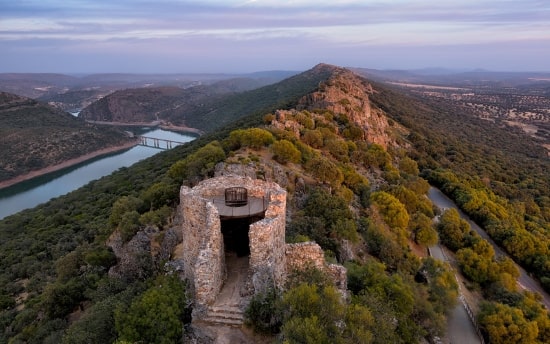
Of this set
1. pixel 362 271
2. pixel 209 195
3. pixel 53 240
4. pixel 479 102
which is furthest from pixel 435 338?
pixel 479 102

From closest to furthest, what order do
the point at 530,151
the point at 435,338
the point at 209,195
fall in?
the point at 209,195, the point at 435,338, the point at 530,151

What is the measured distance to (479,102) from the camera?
158875 mm

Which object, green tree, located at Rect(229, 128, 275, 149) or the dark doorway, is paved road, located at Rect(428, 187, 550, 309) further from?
the dark doorway

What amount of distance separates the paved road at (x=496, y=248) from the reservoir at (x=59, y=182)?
73.3 metres

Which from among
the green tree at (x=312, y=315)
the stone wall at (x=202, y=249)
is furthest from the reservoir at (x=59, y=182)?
the green tree at (x=312, y=315)

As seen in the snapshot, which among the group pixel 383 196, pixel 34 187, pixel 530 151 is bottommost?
pixel 34 187

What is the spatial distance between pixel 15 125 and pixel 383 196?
106 meters

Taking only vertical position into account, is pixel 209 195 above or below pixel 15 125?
above

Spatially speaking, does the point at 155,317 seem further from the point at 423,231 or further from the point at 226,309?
the point at 423,231

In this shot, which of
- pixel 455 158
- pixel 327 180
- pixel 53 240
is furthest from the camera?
pixel 455 158

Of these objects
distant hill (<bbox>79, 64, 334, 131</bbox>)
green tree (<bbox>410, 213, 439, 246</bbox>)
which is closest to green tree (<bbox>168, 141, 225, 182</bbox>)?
green tree (<bbox>410, 213, 439, 246</bbox>)

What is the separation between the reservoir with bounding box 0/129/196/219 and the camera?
8194 cm

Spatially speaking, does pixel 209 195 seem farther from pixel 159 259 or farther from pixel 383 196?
pixel 383 196

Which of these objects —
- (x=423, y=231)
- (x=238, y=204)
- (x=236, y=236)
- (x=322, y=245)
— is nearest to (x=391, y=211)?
(x=423, y=231)
